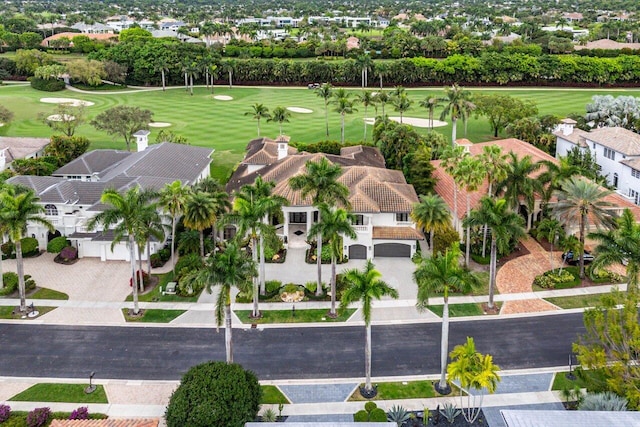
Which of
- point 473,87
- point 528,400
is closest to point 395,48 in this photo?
point 473,87

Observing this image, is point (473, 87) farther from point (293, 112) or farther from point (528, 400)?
point (528, 400)

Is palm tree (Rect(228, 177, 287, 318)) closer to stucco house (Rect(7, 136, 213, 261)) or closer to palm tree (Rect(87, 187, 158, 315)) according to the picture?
palm tree (Rect(87, 187, 158, 315))

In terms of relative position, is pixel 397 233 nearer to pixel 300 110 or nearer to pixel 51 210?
pixel 51 210

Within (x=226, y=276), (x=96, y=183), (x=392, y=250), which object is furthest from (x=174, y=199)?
(x=392, y=250)

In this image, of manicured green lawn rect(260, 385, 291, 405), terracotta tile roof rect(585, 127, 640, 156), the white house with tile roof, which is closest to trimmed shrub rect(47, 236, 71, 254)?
manicured green lawn rect(260, 385, 291, 405)

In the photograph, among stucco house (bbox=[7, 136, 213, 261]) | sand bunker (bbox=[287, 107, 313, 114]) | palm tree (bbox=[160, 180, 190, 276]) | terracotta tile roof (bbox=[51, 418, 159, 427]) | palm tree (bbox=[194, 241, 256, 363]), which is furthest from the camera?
sand bunker (bbox=[287, 107, 313, 114])

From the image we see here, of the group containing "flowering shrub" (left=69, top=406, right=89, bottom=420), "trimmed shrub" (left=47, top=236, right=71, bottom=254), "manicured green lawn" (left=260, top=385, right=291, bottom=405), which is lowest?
"manicured green lawn" (left=260, top=385, right=291, bottom=405)

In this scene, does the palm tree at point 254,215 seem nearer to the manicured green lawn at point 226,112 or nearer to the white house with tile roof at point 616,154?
the manicured green lawn at point 226,112
